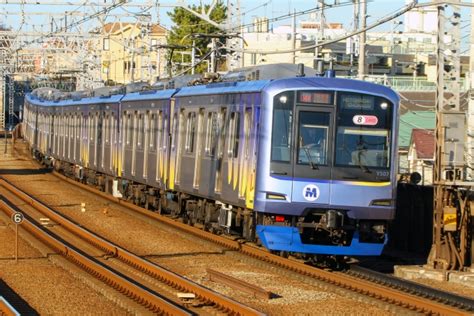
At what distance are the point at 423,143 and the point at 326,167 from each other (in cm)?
1458

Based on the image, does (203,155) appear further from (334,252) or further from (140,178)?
(140,178)

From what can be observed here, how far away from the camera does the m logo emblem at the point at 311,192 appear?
1443 cm

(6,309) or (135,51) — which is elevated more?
(135,51)

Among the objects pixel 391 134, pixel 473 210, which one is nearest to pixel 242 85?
pixel 391 134

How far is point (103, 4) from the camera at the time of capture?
3503 centimetres

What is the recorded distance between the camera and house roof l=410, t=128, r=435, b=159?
2792cm

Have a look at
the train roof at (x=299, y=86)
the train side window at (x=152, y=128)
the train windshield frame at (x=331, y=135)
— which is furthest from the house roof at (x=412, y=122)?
the train windshield frame at (x=331, y=135)

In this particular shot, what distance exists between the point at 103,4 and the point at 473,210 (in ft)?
72.0

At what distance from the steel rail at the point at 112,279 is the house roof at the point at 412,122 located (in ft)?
56.0

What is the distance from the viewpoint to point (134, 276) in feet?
46.4

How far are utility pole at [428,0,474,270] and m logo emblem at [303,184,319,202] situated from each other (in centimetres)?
191

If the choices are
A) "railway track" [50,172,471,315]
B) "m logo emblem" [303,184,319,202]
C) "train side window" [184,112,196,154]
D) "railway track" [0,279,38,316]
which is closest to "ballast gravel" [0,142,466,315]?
"railway track" [0,279,38,316]

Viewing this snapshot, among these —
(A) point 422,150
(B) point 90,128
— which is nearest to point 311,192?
(A) point 422,150

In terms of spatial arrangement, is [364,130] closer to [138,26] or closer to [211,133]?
[211,133]
